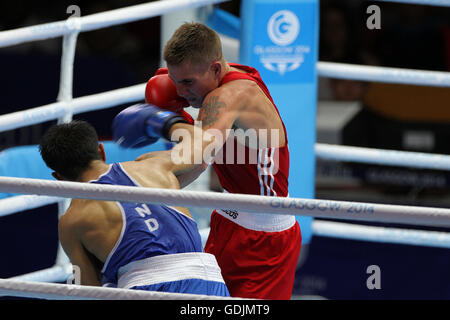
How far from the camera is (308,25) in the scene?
289 centimetres

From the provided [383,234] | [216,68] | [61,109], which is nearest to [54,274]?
[61,109]

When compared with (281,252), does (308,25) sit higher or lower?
higher

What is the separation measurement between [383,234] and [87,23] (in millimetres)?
1480

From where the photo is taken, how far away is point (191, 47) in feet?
6.63

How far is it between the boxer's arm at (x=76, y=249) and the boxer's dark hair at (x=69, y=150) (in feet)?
0.43

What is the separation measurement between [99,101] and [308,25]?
2.97 ft

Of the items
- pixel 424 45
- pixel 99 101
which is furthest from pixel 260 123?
pixel 424 45

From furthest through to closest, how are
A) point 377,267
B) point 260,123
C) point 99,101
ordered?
point 377,267 → point 99,101 → point 260,123

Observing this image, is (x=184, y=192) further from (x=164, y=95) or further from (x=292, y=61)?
(x=292, y=61)

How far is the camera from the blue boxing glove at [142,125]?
1.85 m

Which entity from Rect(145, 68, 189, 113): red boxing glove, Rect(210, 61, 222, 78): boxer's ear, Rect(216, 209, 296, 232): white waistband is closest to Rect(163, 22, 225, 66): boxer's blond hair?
Rect(210, 61, 222, 78): boxer's ear
